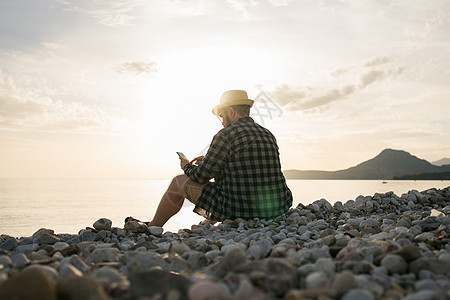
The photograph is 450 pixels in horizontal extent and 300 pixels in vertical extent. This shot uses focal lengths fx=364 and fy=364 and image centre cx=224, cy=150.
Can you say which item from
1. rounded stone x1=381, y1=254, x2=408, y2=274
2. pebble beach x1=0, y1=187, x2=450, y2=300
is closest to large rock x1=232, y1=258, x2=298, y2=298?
pebble beach x1=0, y1=187, x2=450, y2=300

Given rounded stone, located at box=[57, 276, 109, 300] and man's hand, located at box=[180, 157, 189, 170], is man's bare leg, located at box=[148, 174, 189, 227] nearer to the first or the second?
man's hand, located at box=[180, 157, 189, 170]

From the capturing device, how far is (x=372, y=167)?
8350 cm

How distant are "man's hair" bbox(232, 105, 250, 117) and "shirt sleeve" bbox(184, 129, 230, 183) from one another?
41 centimetres

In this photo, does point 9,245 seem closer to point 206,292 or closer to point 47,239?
point 47,239

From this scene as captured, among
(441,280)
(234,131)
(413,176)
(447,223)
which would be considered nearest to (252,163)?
(234,131)

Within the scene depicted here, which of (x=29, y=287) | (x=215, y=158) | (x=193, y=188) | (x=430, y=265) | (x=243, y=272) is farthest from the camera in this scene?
(x=193, y=188)

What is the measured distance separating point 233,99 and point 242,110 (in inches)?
7.4

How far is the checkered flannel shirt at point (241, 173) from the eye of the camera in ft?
14.5

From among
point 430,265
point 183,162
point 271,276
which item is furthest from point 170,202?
point 430,265

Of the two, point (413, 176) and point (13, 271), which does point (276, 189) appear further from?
point (413, 176)

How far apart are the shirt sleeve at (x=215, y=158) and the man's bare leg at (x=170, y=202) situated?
399 millimetres

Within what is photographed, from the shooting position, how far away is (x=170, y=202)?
4734 mm

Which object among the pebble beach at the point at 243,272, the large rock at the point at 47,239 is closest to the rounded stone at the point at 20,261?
the pebble beach at the point at 243,272

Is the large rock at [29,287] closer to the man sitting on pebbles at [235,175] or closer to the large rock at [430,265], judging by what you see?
the large rock at [430,265]
